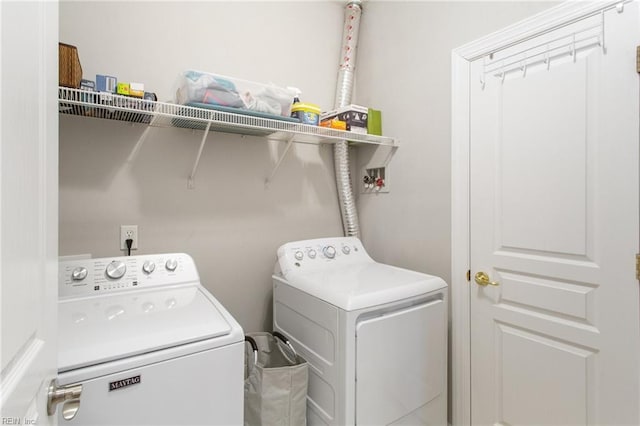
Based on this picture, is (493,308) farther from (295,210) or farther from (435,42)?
(435,42)

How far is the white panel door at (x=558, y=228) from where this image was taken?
1.24m

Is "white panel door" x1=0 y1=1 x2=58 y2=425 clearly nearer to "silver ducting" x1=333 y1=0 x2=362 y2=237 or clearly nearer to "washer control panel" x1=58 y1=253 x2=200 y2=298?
"washer control panel" x1=58 y1=253 x2=200 y2=298

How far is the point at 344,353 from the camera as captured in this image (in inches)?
52.0

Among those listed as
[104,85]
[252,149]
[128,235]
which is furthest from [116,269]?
[252,149]

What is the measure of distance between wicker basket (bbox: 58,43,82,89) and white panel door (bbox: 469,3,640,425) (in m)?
1.83

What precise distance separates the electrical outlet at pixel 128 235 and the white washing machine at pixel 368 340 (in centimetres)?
77

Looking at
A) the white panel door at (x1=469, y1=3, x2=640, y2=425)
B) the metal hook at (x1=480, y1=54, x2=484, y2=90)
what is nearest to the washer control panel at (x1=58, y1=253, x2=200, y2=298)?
the white panel door at (x1=469, y1=3, x2=640, y2=425)

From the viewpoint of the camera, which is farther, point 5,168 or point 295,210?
point 295,210

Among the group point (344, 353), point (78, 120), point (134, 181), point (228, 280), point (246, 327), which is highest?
point (78, 120)

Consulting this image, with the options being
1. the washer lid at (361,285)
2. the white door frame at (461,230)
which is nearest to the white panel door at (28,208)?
the washer lid at (361,285)

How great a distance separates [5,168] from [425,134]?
1.91 metres

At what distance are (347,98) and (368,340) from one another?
1639mm

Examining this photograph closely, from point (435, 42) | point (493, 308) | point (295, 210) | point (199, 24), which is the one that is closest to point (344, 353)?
point (493, 308)

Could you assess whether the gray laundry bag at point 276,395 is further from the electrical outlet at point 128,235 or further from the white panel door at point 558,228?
the white panel door at point 558,228
